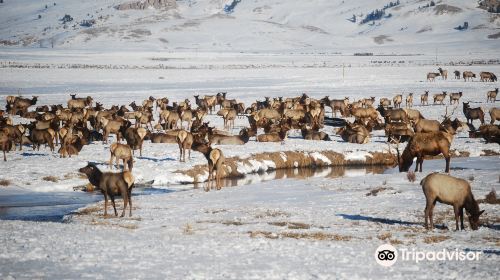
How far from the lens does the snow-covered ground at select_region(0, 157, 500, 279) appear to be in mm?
10211

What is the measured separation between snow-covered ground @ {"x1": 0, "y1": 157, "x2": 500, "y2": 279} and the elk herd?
67.0 inches

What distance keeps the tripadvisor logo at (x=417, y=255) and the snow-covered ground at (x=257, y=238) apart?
163 mm

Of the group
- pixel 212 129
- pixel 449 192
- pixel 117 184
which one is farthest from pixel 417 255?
pixel 212 129

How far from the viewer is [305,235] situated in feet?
44.0

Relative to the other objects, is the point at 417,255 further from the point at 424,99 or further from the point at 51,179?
the point at 424,99

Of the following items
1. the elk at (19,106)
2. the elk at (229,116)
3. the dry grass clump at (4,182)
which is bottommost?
the dry grass clump at (4,182)

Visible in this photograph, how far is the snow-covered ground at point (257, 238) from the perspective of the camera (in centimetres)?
1021

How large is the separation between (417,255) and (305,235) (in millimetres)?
2899

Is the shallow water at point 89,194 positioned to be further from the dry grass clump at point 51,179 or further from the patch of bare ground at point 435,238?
the patch of bare ground at point 435,238

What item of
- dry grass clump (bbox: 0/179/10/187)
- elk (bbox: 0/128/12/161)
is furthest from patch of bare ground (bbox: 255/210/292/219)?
elk (bbox: 0/128/12/161)

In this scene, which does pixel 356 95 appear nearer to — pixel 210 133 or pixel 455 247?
pixel 210 133

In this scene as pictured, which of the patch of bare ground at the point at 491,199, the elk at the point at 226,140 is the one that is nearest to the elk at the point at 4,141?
the elk at the point at 226,140

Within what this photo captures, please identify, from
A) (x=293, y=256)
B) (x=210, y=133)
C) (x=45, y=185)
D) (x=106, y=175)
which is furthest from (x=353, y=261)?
(x=210, y=133)

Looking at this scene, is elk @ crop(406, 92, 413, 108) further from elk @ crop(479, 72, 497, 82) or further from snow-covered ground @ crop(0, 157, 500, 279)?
snow-covered ground @ crop(0, 157, 500, 279)
